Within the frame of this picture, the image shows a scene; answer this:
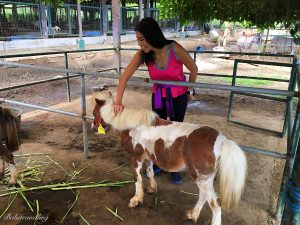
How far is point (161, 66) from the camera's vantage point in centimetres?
259

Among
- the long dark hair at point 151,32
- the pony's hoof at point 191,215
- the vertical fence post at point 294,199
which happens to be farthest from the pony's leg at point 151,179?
the vertical fence post at point 294,199

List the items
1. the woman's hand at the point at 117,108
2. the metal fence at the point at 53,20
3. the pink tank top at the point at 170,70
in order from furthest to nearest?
the metal fence at the point at 53,20, the pink tank top at the point at 170,70, the woman's hand at the point at 117,108

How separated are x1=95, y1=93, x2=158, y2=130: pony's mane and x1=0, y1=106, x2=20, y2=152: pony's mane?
41.9 inches

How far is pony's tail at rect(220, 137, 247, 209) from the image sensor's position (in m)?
1.91

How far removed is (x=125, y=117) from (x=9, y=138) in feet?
4.48

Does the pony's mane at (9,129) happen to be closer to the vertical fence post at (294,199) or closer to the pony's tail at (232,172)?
the pony's tail at (232,172)

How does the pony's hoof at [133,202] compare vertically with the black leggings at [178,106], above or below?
below

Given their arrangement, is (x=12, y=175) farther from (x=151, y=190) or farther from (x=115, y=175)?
(x=151, y=190)

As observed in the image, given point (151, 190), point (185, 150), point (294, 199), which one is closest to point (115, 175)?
point (151, 190)

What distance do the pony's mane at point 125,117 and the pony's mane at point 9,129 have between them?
3.49 feet

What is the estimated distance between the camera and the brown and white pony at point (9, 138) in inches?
111

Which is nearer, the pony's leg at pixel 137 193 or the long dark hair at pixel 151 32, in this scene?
the long dark hair at pixel 151 32

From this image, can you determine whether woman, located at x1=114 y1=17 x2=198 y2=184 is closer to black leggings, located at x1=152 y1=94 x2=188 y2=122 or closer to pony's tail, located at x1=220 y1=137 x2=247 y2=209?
black leggings, located at x1=152 y1=94 x2=188 y2=122

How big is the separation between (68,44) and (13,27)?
130 inches
